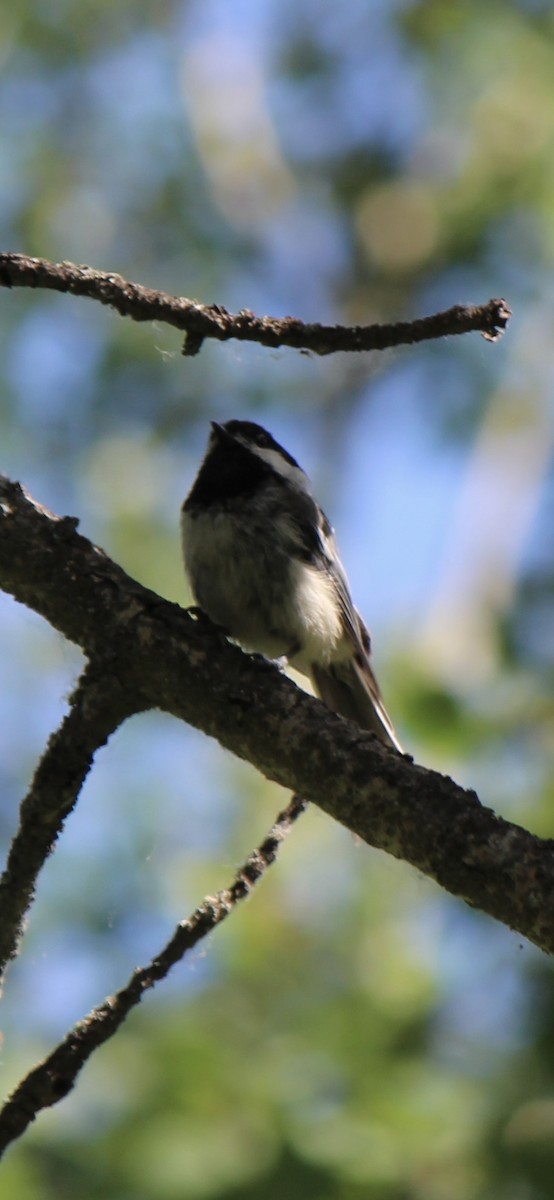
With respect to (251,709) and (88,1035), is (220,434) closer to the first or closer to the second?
(251,709)

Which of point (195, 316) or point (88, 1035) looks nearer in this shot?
point (88, 1035)

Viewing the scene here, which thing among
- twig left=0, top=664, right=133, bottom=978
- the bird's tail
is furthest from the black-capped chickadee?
twig left=0, top=664, right=133, bottom=978

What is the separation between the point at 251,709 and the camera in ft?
7.56

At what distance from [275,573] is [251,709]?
158 centimetres

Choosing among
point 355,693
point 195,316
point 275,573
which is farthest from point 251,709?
point 355,693

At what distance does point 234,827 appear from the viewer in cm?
520

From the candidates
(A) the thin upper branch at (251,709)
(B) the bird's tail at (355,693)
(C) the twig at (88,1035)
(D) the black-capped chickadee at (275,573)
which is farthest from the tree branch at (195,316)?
(B) the bird's tail at (355,693)

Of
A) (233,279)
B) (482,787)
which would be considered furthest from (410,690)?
(233,279)

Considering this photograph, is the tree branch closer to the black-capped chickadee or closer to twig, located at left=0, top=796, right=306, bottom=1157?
twig, located at left=0, top=796, right=306, bottom=1157

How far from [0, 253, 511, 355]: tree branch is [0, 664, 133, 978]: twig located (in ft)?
2.22

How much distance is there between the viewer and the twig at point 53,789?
7.13ft

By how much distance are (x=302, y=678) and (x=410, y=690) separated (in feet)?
1.50

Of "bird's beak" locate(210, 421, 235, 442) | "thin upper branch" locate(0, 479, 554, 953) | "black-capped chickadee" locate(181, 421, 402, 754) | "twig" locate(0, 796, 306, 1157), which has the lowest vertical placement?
"twig" locate(0, 796, 306, 1157)

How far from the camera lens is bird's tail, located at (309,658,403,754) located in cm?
414
